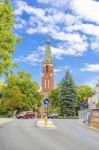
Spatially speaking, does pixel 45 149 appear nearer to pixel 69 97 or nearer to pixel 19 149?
pixel 19 149

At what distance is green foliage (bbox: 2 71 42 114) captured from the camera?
339ft

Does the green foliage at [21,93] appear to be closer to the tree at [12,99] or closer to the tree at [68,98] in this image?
the tree at [12,99]

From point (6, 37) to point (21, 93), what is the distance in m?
71.1

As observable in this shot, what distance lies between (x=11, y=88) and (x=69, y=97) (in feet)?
46.7

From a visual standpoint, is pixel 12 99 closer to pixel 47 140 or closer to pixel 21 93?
pixel 21 93

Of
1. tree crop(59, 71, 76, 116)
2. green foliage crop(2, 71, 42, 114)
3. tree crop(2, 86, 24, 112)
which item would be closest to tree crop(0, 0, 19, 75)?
green foliage crop(2, 71, 42, 114)

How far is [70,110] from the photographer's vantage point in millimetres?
104125

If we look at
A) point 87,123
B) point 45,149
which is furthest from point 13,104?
point 45,149

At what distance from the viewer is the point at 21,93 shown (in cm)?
10838

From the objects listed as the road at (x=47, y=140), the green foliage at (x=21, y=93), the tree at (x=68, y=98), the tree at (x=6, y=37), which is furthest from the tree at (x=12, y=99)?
the road at (x=47, y=140)

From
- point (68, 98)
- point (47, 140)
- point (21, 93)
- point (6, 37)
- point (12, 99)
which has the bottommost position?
point (47, 140)

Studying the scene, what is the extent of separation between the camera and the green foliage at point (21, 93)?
103 meters

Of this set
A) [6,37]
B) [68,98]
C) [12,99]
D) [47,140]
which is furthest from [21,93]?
[47,140]

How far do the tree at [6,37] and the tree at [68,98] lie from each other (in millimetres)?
65107
